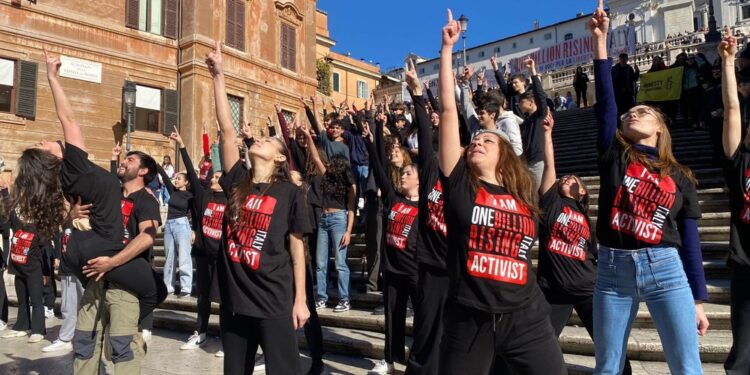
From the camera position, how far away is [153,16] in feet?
69.7

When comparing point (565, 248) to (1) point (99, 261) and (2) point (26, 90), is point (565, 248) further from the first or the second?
(2) point (26, 90)

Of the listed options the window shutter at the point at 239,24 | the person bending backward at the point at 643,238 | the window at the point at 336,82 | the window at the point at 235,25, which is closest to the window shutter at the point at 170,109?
the window at the point at 235,25

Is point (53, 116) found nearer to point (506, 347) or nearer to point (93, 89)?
point (93, 89)

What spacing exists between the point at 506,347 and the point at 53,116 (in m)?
20.4

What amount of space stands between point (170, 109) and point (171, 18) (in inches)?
156

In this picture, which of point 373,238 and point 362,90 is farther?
point 362,90

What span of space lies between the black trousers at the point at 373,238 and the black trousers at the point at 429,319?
288 cm

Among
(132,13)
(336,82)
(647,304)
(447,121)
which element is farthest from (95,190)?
(336,82)

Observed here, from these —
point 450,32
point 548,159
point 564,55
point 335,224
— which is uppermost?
point 564,55

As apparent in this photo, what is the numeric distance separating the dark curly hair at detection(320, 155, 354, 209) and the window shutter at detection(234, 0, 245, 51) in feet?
60.5

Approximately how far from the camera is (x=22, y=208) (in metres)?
3.88

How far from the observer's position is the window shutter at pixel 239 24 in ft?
76.5

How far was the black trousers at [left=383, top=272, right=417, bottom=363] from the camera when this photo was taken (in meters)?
4.73

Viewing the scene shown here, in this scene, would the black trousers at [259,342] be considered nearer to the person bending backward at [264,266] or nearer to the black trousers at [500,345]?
the person bending backward at [264,266]
